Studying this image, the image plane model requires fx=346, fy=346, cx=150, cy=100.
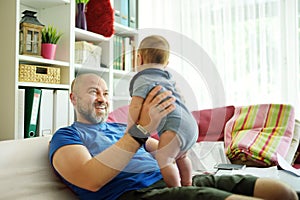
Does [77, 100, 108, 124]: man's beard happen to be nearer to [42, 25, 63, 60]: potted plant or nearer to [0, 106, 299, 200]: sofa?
[0, 106, 299, 200]: sofa

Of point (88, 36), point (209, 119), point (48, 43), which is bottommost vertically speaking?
point (209, 119)

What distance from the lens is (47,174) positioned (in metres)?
1.33

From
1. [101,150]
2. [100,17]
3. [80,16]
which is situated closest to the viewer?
[101,150]

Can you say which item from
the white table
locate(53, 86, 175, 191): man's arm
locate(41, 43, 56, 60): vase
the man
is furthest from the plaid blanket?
locate(41, 43, 56, 60): vase

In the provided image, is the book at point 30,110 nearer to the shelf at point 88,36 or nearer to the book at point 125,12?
the shelf at point 88,36

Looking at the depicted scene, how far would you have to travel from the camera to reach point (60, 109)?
2227 millimetres

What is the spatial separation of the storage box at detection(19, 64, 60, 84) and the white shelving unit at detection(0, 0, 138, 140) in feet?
0.11

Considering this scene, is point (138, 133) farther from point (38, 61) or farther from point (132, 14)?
point (132, 14)

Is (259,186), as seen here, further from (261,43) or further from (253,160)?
(261,43)

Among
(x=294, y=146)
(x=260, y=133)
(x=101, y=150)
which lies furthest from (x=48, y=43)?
(x=294, y=146)

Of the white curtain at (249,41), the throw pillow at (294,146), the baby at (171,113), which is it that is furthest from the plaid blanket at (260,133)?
the baby at (171,113)

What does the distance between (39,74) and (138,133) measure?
128 centimetres

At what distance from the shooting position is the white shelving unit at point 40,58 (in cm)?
139

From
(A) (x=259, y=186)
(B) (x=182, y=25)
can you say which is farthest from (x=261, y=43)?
(A) (x=259, y=186)
